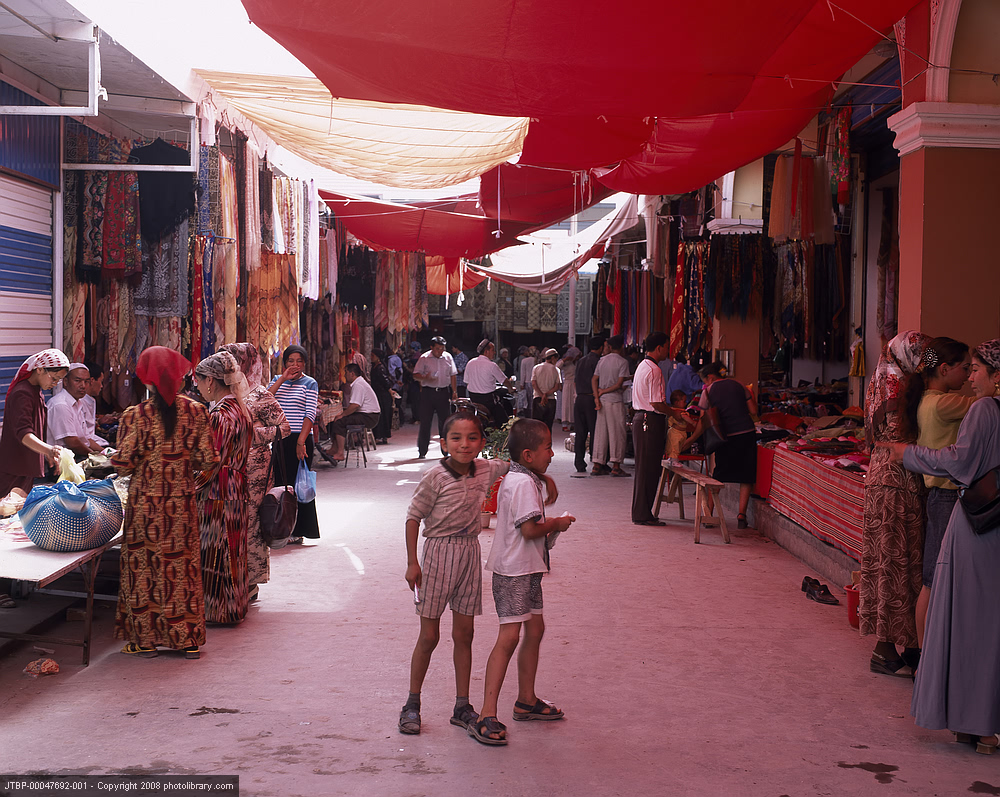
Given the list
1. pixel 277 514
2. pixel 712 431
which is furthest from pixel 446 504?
pixel 712 431

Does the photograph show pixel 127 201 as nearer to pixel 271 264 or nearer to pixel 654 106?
pixel 271 264

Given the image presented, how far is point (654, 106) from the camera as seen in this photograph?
14.6ft

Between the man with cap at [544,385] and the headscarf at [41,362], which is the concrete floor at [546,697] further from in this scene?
the man with cap at [544,385]

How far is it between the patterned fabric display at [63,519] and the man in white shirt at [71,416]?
2140 millimetres

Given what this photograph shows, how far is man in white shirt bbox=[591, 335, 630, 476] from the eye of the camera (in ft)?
37.8

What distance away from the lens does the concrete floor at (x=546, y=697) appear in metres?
3.34

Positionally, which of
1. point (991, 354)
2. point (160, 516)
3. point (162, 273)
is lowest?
point (160, 516)

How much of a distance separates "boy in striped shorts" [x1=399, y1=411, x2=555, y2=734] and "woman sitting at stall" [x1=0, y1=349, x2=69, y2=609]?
2733 mm

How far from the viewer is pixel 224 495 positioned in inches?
200

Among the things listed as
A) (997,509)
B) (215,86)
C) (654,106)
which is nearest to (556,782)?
(997,509)

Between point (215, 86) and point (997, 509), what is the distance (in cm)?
533

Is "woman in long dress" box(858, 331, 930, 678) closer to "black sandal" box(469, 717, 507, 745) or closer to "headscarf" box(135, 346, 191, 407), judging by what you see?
"black sandal" box(469, 717, 507, 745)

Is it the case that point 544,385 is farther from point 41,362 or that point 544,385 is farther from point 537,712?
point 537,712

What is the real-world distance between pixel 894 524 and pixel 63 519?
155 inches
